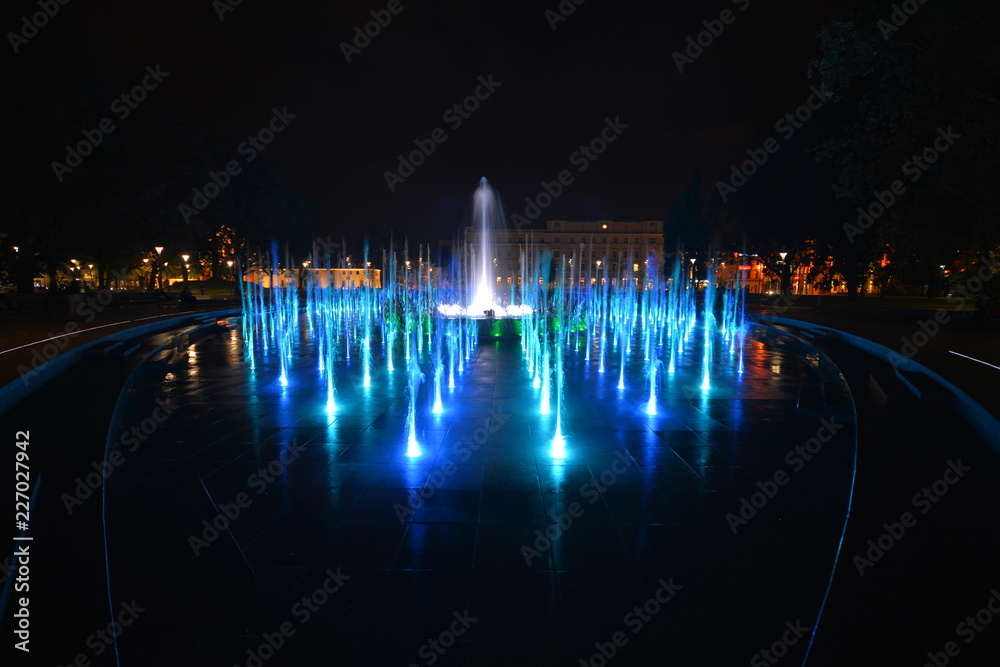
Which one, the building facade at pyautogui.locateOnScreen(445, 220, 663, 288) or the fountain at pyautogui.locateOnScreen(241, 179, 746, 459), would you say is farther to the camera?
the building facade at pyautogui.locateOnScreen(445, 220, 663, 288)

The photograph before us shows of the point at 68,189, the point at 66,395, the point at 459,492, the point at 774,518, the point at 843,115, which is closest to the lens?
the point at 774,518

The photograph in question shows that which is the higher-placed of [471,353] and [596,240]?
[596,240]

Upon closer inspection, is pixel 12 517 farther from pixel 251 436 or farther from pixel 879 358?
pixel 879 358

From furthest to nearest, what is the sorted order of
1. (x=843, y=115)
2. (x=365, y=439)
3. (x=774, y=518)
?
(x=843, y=115)
(x=365, y=439)
(x=774, y=518)

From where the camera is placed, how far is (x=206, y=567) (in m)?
3.10

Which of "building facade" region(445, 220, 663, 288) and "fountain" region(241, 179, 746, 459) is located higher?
"building facade" region(445, 220, 663, 288)

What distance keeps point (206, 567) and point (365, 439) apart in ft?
8.87

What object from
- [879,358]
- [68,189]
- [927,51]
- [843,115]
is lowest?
[879,358]

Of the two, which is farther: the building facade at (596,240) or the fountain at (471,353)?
the building facade at (596,240)

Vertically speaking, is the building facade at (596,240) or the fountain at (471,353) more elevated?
the building facade at (596,240)

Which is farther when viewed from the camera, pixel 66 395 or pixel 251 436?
pixel 66 395

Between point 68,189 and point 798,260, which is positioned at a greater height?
point 68,189

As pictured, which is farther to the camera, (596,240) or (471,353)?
(596,240)

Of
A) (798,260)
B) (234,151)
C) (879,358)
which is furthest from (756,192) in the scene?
(234,151)
